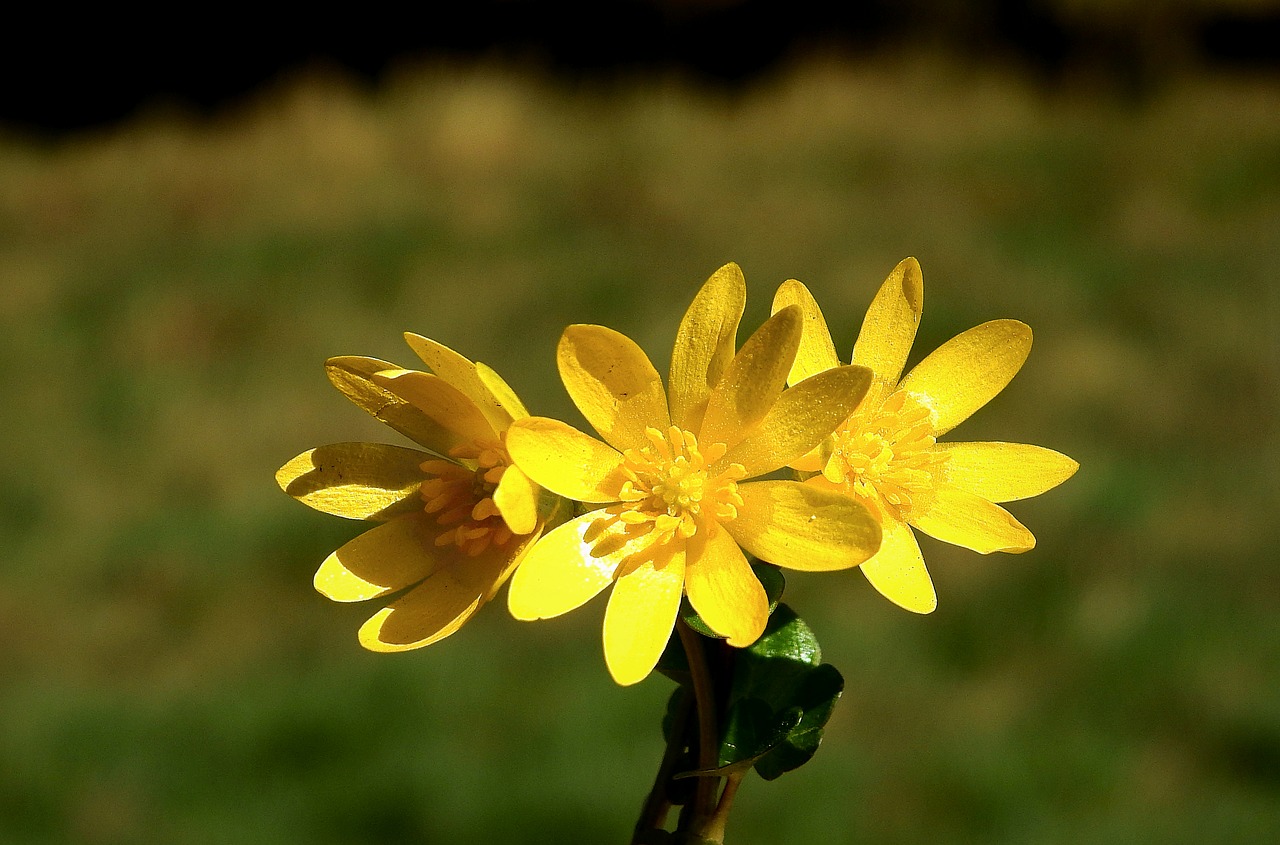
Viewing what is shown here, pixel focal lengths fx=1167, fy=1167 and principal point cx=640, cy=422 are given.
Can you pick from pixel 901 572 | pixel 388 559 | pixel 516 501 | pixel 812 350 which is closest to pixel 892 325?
pixel 812 350

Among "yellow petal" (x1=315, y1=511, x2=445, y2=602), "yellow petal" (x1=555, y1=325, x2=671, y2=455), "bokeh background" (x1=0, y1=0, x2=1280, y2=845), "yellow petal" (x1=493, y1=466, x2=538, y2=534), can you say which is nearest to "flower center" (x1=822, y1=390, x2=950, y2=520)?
"yellow petal" (x1=555, y1=325, x2=671, y2=455)

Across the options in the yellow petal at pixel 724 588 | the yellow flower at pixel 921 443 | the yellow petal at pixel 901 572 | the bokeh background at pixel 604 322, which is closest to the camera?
the yellow petal at pixel 724 588

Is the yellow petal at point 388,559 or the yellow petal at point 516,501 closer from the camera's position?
the yellow petal at point 516,501

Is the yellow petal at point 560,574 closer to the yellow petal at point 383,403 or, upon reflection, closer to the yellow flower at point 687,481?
the yellow flower at point 687,481

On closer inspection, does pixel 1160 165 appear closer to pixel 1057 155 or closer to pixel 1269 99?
pixel 1057 155

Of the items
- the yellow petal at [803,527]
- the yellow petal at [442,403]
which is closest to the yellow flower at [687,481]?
the yellow petal at [803,527]

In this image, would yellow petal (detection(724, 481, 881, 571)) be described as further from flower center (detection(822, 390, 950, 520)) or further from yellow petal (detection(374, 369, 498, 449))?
yellow petal (detection(374, 369, 498, 449))

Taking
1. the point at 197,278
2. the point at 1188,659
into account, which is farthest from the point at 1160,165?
the point at 197,278

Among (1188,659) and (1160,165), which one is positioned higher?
(1160,165)
